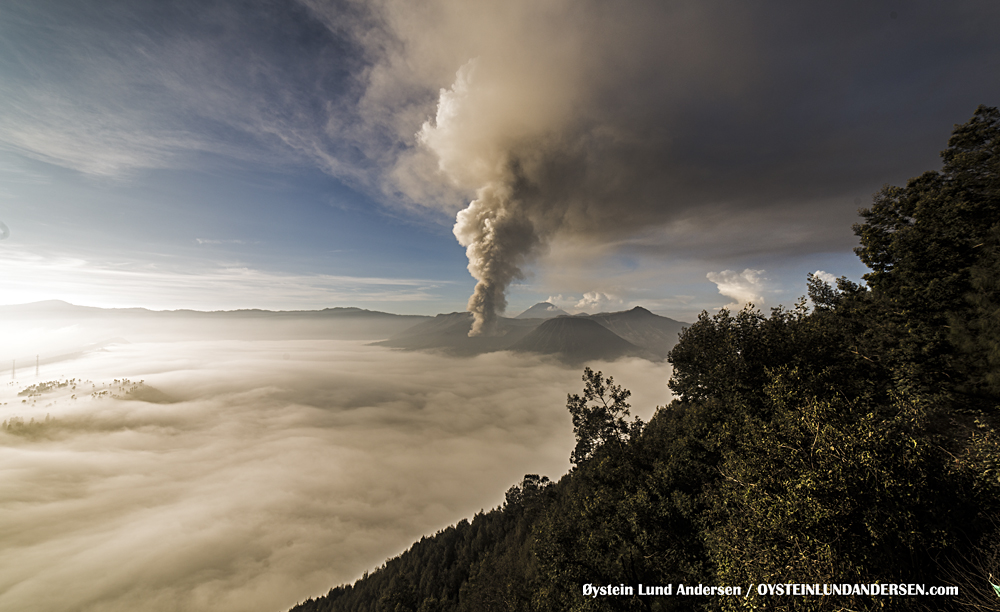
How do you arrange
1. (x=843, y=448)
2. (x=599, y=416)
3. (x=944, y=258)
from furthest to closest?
(x=599, y=416), (x=944, y=258), (x=843, y=448)

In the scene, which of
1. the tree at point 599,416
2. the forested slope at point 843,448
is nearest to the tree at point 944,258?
the forested slope at point 843,448

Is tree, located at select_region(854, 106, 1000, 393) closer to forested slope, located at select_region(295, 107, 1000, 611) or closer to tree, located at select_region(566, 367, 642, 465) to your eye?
forested slope, located at select_region(295, 107, 1000, 611)

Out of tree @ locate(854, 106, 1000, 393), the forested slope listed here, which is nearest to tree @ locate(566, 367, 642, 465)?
the forested slope

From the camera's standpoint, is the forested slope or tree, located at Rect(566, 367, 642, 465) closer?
the forested slope

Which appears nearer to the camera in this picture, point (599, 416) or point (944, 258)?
point (944, 258)

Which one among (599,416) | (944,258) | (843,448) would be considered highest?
(944,258)

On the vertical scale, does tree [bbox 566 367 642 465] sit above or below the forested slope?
below

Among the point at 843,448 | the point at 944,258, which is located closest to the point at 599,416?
the point at 843,448

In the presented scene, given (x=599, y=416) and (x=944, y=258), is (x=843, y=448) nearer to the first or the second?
(x=944, y=258)
